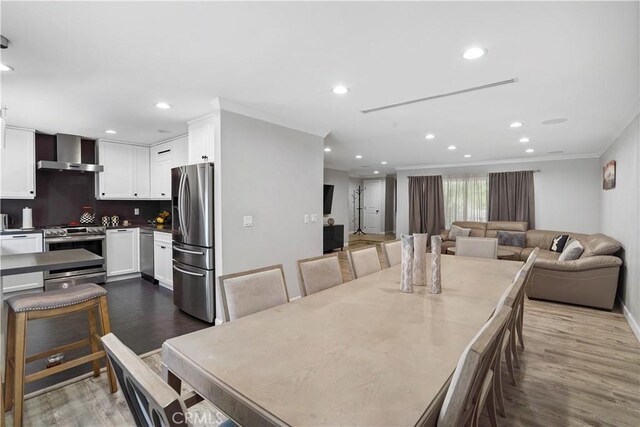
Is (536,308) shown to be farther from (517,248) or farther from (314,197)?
(314,197)

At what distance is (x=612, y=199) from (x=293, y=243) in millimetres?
4988

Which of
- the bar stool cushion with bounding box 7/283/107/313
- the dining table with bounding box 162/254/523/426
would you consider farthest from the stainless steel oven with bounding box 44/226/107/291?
the dining table with bounding box 162/254/523/426

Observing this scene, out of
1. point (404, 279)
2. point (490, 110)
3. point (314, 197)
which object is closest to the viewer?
point (404, 279)

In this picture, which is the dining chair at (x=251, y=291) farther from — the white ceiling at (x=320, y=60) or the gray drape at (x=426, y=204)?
the gray drape at (x=426, y=204)

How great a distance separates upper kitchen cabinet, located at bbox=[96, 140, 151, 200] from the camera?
5.09 meters

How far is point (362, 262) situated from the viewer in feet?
9.31

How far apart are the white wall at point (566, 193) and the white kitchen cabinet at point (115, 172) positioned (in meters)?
8.13

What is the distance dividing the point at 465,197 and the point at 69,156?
27.8ft

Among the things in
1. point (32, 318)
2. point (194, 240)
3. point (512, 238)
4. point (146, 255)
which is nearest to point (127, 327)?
point (194, 240)

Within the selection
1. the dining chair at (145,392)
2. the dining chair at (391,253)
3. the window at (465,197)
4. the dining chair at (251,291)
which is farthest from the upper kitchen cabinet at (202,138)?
the window at (465,197)

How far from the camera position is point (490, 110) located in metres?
3.49

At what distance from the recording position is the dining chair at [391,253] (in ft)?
10.6

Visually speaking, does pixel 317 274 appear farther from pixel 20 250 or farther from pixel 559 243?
pixel 559 243

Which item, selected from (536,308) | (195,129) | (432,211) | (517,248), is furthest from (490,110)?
(432,211)
